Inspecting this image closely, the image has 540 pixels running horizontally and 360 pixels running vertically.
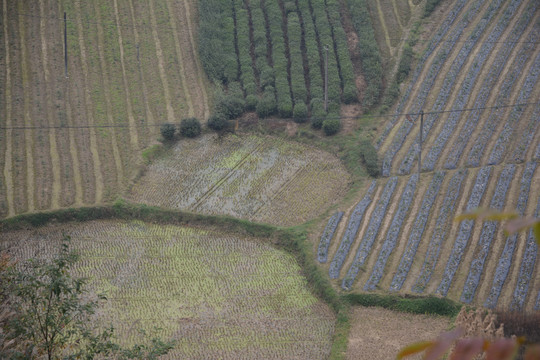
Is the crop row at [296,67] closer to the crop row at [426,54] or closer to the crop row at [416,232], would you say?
the crop row at [426,54]

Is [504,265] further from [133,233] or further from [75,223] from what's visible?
[75,223]

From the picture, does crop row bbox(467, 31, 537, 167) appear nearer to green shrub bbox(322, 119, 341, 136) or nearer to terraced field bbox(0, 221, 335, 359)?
green shrub bbox(322, 119, 341, 136)

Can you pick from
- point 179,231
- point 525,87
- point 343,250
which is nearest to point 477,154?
point 525,87

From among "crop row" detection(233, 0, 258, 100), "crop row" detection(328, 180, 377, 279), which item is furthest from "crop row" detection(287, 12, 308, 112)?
"crop row" detection(328, 180, 377, 279)

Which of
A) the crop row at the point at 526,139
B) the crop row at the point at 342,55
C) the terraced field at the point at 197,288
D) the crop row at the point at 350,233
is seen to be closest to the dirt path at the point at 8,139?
the terraced field at the point at 197,288

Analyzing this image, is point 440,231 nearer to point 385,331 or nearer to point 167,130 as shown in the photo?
point 385,331

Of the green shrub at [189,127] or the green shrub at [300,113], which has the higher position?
the green shrub at [300,113]
